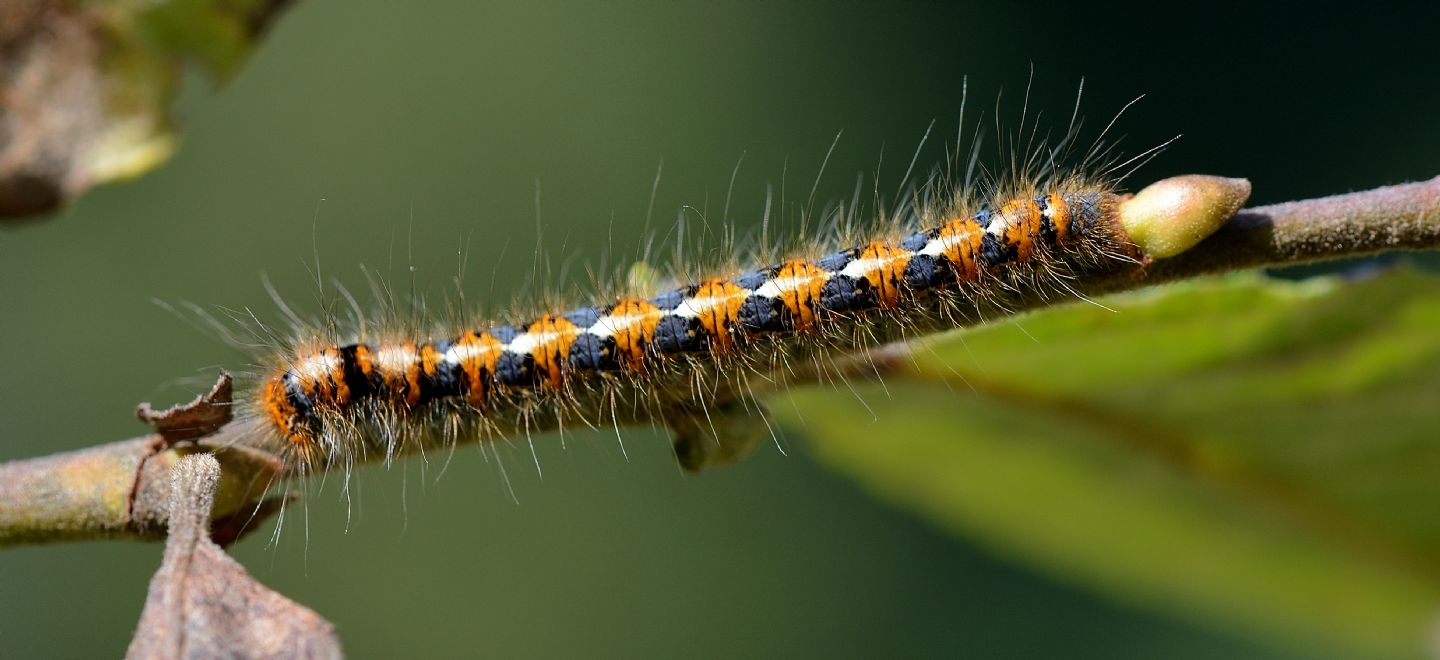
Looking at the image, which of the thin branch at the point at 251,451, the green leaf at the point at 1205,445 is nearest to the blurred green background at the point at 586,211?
the green leaf at the point at 1205,445

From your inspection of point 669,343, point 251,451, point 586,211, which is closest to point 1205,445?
point 669,343

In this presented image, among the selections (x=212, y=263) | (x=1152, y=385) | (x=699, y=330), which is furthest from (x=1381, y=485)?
(x=212, y=263)

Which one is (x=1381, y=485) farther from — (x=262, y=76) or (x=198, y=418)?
(x=262, y=76)

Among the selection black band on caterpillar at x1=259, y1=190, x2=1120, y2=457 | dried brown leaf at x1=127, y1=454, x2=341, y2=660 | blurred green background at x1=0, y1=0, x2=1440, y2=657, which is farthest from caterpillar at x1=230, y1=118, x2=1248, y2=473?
blurred green background at x1=0, y1=0, x2=1440, y2=657

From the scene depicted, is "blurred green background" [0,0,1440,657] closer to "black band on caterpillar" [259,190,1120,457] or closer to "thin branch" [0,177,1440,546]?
"black band on caterpillar" [259,190,1120,457]

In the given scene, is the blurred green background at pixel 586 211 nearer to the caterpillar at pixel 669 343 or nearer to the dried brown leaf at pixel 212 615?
the caterpillar at pixel 669 343
